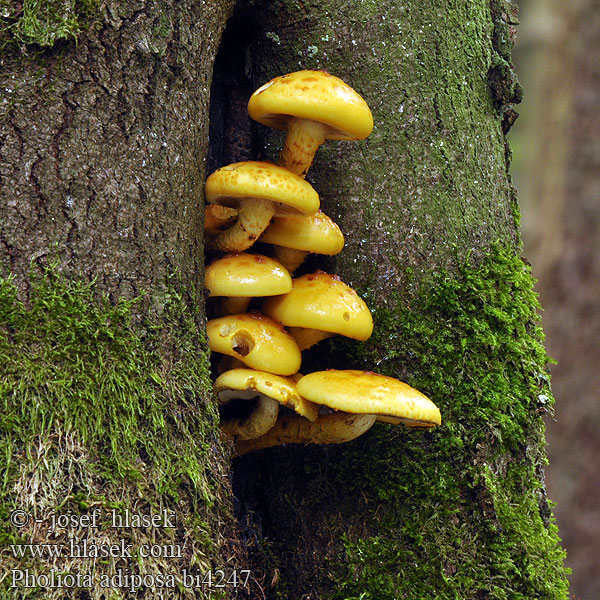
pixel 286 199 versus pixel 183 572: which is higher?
pixel 286 199

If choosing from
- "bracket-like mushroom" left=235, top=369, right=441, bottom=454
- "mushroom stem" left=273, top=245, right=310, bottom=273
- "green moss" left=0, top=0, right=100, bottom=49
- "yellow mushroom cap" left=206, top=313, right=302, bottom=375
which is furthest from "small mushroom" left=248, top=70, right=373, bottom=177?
"bracket-like mushroom" left=235, top=369, right=441, bottom=454

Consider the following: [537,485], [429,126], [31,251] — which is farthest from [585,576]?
[31,251]

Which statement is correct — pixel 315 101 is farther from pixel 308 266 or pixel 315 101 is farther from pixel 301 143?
pixel 308 266

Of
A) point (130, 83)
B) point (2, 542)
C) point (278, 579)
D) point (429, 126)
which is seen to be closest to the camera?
point (2, 542)

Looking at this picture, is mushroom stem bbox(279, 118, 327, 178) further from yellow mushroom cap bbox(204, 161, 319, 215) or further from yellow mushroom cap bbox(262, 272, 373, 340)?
yellow mushroom cap bbox(262, 272, 373, 340)

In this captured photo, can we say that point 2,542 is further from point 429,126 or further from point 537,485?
point 429,126

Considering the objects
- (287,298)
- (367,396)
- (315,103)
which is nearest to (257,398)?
(287,298)

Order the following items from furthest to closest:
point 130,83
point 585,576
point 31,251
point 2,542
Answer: point 585,576
point 130,83
point 31,251
point 2,542
